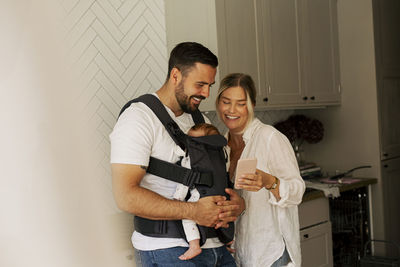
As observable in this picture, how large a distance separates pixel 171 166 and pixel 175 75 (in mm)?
338

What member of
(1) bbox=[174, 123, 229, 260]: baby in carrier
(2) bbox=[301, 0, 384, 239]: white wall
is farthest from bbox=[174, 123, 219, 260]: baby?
(2) bbox=[301, 0, 384, 239]: white wall

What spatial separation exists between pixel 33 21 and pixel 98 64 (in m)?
0.04

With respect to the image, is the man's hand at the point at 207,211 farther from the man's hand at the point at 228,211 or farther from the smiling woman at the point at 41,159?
the smiling woman at the point at 41,159

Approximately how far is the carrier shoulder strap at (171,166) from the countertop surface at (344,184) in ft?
5.18

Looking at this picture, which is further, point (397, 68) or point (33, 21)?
point (397, 68)

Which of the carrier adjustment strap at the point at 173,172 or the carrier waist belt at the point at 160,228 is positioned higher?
the carrier adjustment strap at the point at 173,172

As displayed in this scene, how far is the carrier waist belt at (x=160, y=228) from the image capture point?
1.27 m

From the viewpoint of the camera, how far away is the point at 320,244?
286 centimetres

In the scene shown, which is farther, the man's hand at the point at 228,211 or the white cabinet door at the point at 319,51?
the white cabinet door at the point at 319,51

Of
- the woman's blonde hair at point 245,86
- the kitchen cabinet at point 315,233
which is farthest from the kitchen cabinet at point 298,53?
the woman's blonde hair at point 245,86

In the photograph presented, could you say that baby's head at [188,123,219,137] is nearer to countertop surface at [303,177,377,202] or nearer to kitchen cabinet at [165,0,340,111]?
kitchen cabinet at [165,0,340,111]

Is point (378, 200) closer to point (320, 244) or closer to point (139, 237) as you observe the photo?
point (320, 244)

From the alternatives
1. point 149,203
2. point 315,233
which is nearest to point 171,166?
point 149,203

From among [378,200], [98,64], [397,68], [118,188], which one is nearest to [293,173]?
[118,188]
